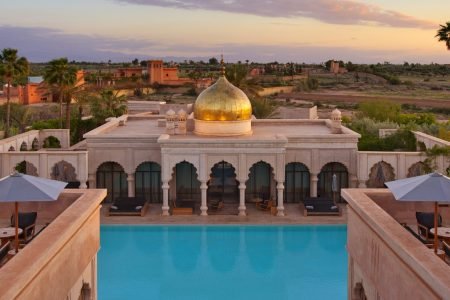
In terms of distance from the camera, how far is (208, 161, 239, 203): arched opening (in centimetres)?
2861

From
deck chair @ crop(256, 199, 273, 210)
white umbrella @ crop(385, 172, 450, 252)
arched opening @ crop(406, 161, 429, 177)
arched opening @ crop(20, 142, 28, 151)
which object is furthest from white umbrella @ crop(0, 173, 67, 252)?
arched opening @ crop(20, 142, 28, 151)

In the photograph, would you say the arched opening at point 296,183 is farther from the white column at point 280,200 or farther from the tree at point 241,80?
the tree at point 241,80

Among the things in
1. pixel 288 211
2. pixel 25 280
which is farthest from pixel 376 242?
pixel 288 211

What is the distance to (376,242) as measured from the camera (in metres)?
9.35

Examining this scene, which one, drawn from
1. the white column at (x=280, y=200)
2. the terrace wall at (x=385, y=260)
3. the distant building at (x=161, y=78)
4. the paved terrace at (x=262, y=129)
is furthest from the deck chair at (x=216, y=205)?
the distant building at (x=161, y=78)

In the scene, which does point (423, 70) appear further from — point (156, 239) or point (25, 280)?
point (25, 280)

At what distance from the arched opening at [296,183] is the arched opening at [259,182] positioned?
0.82 m

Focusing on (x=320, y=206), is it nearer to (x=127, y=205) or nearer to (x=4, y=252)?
(x=127, y=205)

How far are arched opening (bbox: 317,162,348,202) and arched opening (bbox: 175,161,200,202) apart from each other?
5821 millimetres

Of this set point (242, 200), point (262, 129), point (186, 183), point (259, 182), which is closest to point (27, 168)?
point (186, 183)

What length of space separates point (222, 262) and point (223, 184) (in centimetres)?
858

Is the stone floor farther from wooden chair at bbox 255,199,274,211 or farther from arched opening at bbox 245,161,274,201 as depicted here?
arched opening at bbox 245,161,274,201

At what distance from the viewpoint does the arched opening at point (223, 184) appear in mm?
28609

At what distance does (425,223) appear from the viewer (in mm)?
11195
